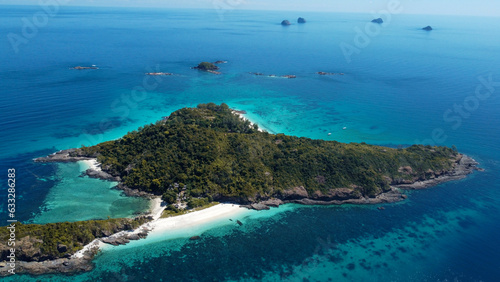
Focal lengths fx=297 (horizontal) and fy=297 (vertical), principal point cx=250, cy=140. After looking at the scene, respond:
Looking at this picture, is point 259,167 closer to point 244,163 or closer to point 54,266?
point 244,163

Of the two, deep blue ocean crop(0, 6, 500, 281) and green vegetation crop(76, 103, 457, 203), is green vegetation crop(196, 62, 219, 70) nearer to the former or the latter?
deep blue ocean crop(0, 6, 500, 281)

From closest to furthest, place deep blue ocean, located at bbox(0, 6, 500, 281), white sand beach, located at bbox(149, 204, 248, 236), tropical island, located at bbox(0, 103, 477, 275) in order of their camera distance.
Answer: deep blue ocean, located at bbox(0, 6, 500, 281)
white sand beach, located at bbox(149, 204, 248, 236)
tropical island, located at bbox(0, 103, 477, 275)

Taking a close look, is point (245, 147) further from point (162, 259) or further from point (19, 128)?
point (19, 128)

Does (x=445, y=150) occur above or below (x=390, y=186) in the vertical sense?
above

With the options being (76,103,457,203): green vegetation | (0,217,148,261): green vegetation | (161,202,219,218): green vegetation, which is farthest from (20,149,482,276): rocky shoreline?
(161,202,219,218): green vegetation

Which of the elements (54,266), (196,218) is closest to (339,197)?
(196,218)

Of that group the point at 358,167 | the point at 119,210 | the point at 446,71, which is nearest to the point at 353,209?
the point at 358,167

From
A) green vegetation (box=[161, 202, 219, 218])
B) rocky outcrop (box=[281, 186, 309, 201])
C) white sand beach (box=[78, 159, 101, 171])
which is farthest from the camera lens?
white sand beach (box=[78, 159, 101, 171])

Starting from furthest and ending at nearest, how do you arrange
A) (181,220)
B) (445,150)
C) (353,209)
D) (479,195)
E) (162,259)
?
(445,150) < (479,195) < (353,209) < (181,220) < (162,259)
